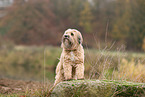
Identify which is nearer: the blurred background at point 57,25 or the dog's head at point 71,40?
the dog's head at point 71,40

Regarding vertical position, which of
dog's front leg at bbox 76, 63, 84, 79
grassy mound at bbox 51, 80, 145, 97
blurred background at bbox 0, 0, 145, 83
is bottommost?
grassy mound at bbox 51, 80, 145, 97

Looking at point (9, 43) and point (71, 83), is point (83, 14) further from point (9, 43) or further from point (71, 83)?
point (71, 83)

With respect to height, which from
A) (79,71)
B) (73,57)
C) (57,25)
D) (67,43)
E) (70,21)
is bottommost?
(79,71)

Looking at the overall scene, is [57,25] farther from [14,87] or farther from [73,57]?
[73,57]

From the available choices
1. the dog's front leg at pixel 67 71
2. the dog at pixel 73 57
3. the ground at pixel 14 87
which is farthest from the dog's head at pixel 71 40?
the ground at pixel 14 87

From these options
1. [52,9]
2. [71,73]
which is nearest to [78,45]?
[71,73]

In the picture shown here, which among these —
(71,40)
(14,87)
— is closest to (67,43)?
(71,40)

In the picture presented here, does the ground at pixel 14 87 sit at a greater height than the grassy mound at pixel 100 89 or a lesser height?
lesser

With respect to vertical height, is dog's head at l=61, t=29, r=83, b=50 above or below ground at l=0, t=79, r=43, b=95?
above

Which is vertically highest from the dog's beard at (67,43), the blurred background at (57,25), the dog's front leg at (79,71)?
the blurred background at (57,25)

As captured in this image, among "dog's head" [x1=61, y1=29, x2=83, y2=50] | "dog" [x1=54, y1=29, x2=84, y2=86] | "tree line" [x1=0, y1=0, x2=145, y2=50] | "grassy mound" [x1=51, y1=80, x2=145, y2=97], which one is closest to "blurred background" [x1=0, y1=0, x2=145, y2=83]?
"tree line" [x1=0, y1=0, x2=145, y2=50]

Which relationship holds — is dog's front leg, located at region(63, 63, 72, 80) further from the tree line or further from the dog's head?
the tree line

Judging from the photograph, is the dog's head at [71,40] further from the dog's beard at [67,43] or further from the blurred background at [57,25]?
the blurred background at [57,25]

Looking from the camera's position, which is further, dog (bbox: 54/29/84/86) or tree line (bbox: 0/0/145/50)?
tree line (bbox: 0/0/145/50)
